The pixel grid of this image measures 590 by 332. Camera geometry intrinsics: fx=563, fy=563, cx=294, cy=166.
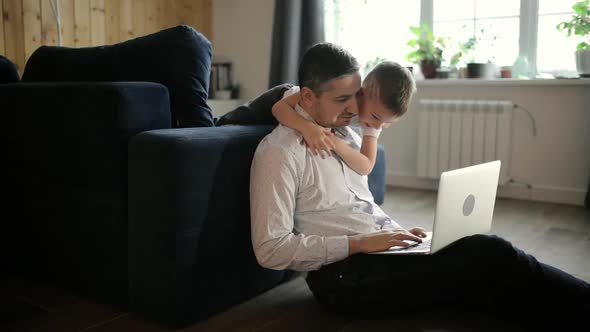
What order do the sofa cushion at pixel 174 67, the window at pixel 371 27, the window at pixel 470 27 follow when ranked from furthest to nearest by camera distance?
the window at pixel 371 27
the window at pixel 470 27
the sofa cushion at pixel 174 67

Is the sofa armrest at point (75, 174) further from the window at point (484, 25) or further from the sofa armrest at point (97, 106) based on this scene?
the window at point (484, 25)

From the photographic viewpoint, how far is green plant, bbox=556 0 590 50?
11.0 feet

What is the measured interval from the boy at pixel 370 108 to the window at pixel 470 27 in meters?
2.51

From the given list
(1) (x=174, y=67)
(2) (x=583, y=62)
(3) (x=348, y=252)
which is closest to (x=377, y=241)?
(3) (x=348, y=252)

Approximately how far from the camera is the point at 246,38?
469cm

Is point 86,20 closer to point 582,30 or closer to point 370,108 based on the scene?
point 370,108

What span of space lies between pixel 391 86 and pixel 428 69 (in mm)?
2601

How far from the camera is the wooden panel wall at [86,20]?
3.36 meters

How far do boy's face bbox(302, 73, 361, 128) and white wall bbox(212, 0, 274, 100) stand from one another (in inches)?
123

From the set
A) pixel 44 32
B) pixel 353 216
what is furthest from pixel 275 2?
pixel 353 216

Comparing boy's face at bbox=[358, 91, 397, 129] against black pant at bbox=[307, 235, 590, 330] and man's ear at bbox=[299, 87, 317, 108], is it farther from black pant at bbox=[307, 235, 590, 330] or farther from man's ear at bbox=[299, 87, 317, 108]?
black pant at bbox=[307, 235, 590, 330]

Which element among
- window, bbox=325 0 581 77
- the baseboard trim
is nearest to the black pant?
the baseboard trim

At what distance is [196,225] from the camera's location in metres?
1.48

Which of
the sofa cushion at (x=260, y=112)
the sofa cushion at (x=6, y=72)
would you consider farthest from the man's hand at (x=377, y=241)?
the sofa cushion at (x=6, y=72)
